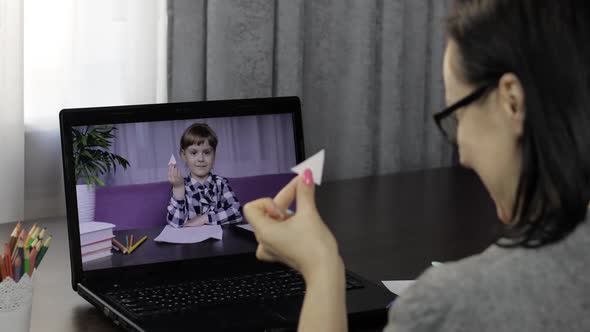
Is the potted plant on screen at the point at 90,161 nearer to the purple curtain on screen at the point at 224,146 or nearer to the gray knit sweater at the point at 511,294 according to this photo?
the purple curtain on screen at the point at 224,146

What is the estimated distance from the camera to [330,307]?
862 mm

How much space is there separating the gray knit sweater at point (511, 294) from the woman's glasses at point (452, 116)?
134 millimetres

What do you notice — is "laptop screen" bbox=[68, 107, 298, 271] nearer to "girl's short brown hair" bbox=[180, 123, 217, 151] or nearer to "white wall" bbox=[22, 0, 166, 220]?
"girl's short brown hair" bbox=[180, 123, 217, 151]

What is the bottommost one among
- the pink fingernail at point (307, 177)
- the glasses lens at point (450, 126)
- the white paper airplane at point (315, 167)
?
the pink fingernail at point (307, 177)

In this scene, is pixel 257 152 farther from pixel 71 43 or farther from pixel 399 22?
pixel 399 22

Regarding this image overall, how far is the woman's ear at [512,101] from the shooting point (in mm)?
705

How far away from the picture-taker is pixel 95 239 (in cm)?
131

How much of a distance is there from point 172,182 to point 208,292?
20 centimetres

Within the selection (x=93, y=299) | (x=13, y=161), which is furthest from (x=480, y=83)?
(x=13, y=161)

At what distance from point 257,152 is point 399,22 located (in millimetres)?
1101

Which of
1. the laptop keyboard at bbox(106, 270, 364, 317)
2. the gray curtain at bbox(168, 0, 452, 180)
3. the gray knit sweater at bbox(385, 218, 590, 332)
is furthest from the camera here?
the gray curtain at bbox(168, 0, 452, 180)

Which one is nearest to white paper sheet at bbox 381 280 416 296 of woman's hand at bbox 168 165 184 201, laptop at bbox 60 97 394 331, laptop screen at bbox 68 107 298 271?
laptop at bbox 60 97 394 331

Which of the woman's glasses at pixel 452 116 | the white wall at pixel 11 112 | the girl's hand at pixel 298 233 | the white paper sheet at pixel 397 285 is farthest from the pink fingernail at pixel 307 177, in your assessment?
the white wall at pixel 11 112

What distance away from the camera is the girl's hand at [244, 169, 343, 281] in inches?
34.3
